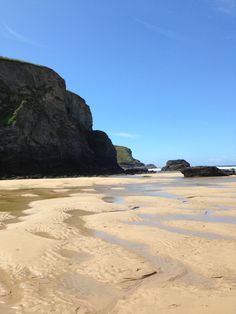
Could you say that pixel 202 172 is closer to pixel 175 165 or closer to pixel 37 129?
pixel 37 129

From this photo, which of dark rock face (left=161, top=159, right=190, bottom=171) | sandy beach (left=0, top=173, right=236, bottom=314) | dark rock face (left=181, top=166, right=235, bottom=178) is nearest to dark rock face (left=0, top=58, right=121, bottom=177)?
dark rock face (left=181, top=166, right=235, bottom=178)

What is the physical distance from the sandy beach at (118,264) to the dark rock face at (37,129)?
169 feet

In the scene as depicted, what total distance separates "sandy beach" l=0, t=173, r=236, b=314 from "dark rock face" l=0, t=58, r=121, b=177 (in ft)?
169

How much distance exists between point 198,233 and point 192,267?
13.7ft

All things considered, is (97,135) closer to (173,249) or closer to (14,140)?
(14,140)

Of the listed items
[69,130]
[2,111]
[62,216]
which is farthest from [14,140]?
[62,216]

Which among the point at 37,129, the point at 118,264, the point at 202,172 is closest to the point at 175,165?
the point at 37,129

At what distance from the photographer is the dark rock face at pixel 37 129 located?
223 feet

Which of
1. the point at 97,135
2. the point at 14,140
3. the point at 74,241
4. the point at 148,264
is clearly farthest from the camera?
the point at 97,135

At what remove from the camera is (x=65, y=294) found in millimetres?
6672

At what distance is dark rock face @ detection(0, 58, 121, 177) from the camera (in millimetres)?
67938

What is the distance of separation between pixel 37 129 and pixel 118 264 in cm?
6824

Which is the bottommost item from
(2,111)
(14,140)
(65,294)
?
(65,294)

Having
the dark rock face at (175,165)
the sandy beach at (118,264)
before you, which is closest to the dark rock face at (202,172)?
the sandy beach at (118,264)
